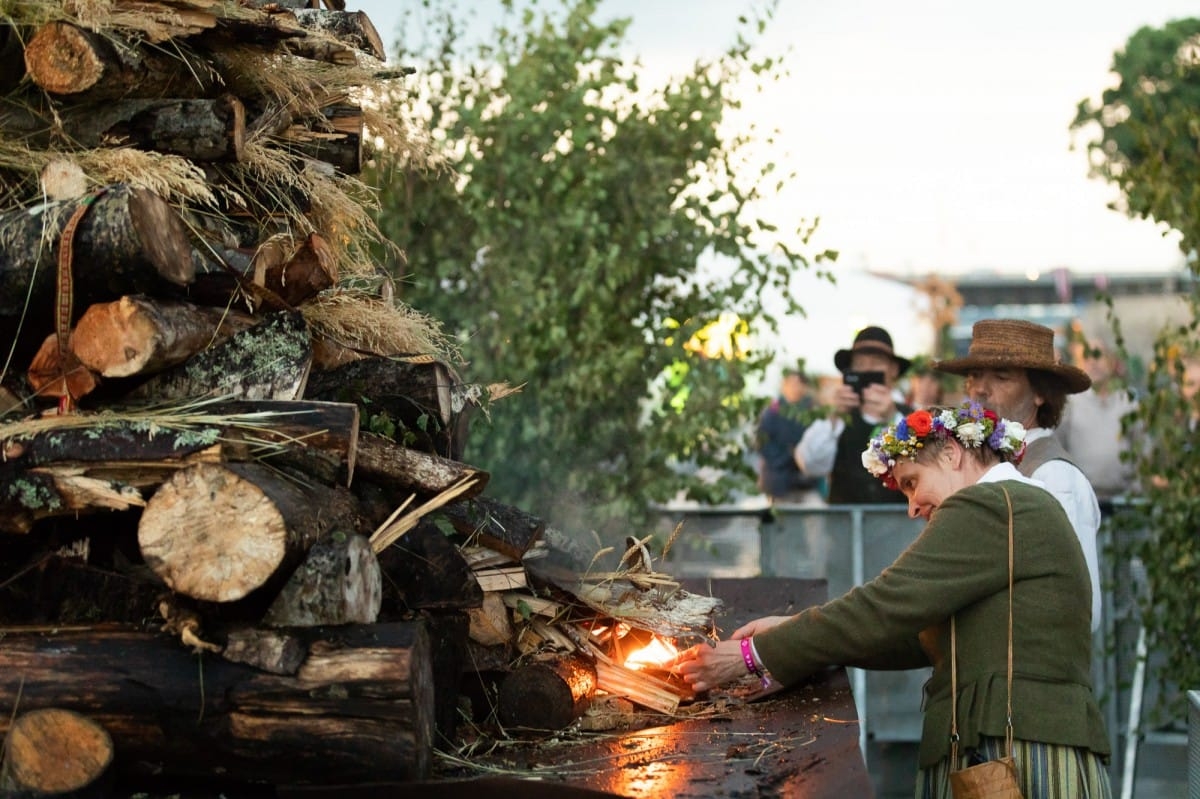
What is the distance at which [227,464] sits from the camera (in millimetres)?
2863

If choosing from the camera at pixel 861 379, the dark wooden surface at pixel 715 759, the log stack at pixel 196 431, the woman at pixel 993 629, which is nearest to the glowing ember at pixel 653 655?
the dark wooden surface at pixel 715 759

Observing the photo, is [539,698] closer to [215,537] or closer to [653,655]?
[653,655]

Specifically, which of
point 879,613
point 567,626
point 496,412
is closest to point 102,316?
point 567,626

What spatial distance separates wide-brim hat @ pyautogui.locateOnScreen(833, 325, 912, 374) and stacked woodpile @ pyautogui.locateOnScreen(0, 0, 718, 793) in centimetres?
344

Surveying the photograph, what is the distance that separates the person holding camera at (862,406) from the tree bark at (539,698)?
4.01 meters

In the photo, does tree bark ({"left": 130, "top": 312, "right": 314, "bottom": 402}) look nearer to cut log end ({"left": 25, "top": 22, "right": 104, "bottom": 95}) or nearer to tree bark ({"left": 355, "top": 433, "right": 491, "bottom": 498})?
tree bark ({"left": 355, "top": 433, "right": 491, "bottom": 498})

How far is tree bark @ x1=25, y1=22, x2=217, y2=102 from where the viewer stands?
10.8 ft

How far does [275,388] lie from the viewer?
10.9ft

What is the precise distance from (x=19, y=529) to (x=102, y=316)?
0.52 m

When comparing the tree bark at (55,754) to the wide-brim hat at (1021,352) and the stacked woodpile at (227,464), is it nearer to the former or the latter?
the stacked woodpile at (227,464)

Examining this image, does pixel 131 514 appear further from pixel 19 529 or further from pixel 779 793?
pixel 779 793

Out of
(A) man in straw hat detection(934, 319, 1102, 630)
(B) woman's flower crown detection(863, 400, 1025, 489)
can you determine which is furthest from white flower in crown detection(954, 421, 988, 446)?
(A) man in straw hat detection(934, 319, 1102, 630)

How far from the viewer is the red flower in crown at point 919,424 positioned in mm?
3773

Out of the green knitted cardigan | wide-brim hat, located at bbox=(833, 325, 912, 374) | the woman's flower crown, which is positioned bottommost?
the green knitted cardigan
